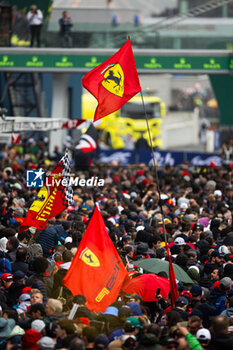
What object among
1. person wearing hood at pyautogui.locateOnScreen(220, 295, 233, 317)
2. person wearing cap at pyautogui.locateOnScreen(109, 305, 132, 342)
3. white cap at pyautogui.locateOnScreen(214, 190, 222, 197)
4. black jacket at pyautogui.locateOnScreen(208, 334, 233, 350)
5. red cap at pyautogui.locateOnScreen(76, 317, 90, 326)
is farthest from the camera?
white cap at pyautogui.locateOnScreen(214, 190, 222, 197)

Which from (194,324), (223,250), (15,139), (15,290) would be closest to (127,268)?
(223,250)

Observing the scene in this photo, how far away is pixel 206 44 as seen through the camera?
3541cm

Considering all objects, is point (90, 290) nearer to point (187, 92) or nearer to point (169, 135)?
point (169, 135)

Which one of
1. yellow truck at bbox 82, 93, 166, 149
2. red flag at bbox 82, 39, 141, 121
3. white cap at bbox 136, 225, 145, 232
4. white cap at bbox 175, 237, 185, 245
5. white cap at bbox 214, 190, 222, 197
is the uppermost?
red flag at bbox 82, 39, 141, 121

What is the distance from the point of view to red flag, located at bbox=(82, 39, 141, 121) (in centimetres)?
1416

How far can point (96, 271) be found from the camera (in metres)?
11.4

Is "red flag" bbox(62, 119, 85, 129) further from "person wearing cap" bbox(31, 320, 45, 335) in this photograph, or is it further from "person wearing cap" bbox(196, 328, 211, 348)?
"person wearing cap" bbox(196, 328, 211, 348)

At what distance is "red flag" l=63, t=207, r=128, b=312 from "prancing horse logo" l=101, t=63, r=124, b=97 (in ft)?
10.0

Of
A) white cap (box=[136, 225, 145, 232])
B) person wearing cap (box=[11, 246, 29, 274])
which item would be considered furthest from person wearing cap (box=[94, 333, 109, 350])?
white cap (box=[136, 225, 145, 232])

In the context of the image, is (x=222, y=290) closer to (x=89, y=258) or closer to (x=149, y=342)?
(x=89, y=258)

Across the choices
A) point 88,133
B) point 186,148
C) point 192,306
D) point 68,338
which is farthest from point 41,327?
point 186,148

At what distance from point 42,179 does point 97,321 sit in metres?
5.99

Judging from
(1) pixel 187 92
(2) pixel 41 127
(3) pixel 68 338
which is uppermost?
(3) pixel 68 338

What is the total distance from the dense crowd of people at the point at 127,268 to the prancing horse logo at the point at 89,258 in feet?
1.69
